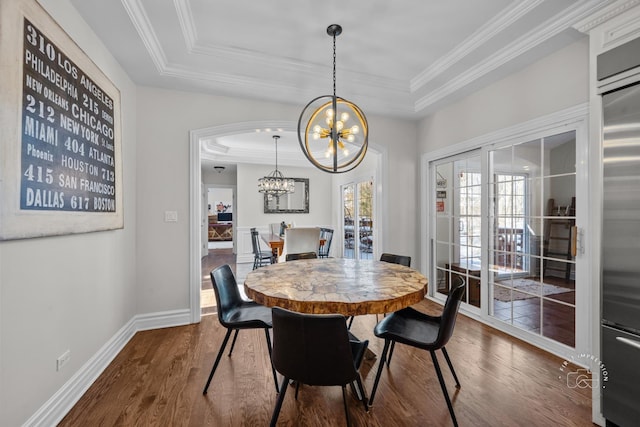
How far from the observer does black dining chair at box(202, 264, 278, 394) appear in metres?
1.90

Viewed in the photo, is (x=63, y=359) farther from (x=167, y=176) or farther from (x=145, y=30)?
(x=145, y=30)

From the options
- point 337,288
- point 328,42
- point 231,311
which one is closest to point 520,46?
point 328,42

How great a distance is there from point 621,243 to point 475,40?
2.06m

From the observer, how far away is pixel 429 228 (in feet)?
13.6

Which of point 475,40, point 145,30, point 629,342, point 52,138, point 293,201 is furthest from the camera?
point 293,201

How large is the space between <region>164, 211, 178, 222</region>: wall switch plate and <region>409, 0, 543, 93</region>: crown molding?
3.20 m

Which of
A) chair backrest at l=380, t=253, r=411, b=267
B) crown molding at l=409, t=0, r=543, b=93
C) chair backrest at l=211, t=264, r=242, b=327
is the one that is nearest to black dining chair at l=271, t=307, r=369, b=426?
chair backrest at l=211, t=264, r=242, b=327

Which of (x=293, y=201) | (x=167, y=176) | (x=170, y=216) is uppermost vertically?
(x=167, y=176)

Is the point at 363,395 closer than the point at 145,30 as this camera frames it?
Yes

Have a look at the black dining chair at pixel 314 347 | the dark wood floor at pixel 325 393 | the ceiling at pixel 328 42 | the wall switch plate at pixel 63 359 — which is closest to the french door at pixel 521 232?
the dark wood floor at pixel 325 393

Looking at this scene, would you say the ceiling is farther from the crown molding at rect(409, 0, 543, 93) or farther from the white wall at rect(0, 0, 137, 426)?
the white wall at rect(0, 0, 137, 426)

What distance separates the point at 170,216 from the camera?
3195 mm

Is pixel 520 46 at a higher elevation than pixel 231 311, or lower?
higher

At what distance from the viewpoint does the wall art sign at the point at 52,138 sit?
1.37 m
